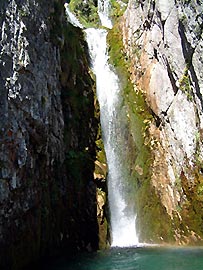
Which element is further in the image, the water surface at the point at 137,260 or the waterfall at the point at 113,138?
the waterfall at the point at 113,138

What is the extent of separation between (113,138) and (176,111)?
3.05 meters

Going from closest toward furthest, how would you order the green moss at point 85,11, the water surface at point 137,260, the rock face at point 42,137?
the rock face at point 42,137 < the water surface at point 137,260 < the green moss at point 85,11

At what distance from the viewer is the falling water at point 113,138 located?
54.7 feet

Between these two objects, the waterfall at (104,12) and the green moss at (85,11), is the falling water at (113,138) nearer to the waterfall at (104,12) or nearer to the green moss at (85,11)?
the waterfall at (104,12)

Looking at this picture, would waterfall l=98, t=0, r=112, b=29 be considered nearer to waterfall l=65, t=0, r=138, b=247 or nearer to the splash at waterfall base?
waterfall l=65, t=0, r=138, b=247

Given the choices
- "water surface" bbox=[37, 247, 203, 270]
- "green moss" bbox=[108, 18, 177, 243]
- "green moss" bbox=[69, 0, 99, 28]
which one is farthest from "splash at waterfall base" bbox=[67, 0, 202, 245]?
"green moss" bbox=[69, 0, 99, 28]

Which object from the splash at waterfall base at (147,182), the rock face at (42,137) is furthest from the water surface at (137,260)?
the splash at waterfall base at (147,182)

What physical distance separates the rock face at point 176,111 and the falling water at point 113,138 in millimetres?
763

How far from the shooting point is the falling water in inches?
657

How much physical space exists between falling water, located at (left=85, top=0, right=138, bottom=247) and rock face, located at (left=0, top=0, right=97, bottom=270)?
2.96ft

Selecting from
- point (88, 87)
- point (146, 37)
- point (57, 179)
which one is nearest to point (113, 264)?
point (57, 179)

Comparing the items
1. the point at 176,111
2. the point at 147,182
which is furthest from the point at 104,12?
the point at 147,182

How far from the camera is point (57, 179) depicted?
14547mm

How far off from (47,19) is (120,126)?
654 cm
